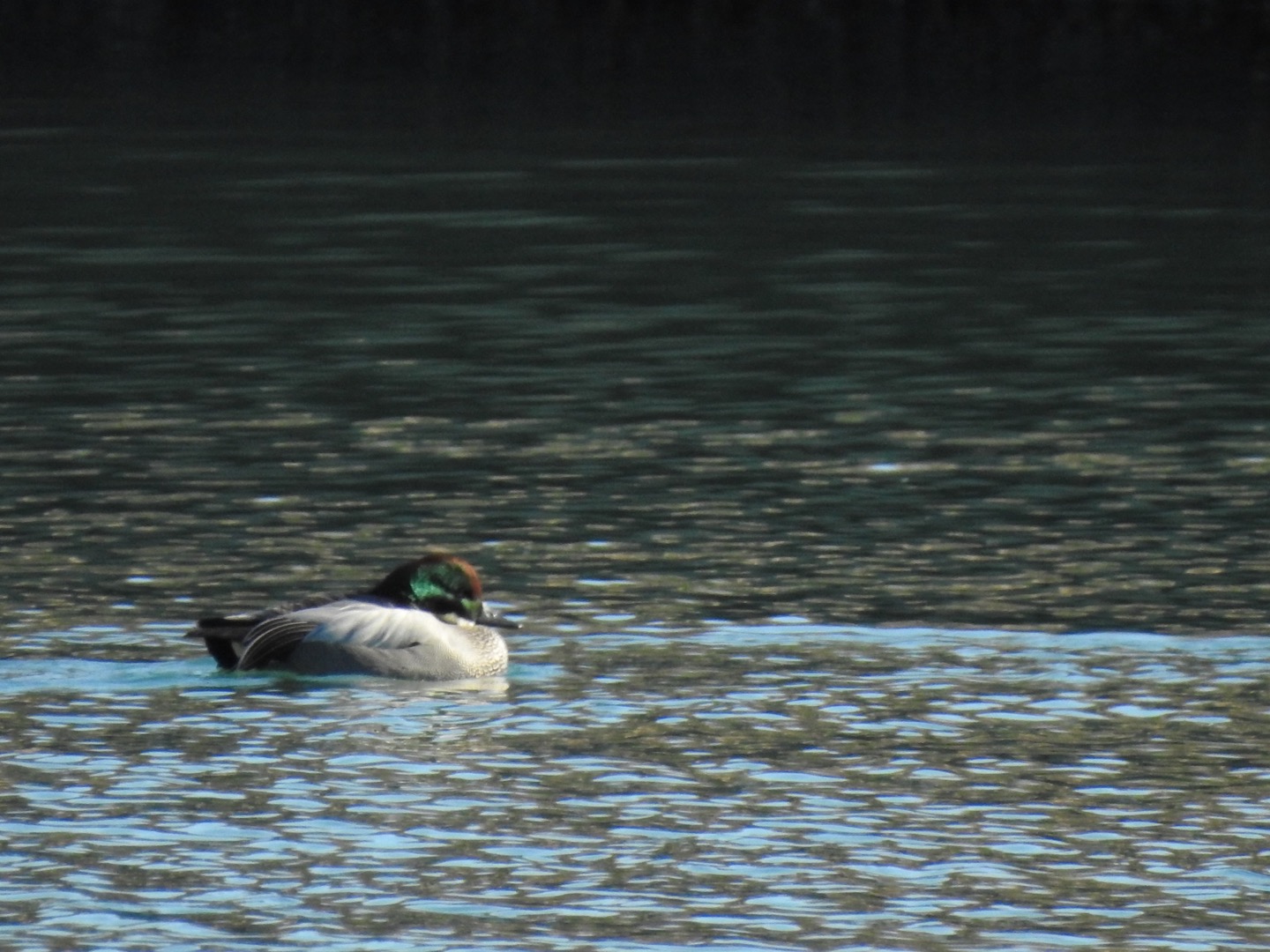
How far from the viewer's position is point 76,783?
11133 mm

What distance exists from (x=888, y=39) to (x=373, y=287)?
26516 mm

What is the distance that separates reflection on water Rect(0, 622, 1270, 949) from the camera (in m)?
9.61

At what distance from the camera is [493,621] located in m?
13.2

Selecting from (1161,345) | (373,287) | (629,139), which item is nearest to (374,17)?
(629,139)

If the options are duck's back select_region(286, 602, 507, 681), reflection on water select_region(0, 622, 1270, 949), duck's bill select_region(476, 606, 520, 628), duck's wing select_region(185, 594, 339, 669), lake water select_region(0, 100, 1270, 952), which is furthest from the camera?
duck's bill select_region(476, 606, 520, 628)

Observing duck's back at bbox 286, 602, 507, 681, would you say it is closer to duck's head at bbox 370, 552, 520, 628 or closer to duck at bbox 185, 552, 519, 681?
duck at bbox 185, 552, 519, 681

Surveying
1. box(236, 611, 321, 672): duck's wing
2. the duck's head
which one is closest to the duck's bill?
the duck's head

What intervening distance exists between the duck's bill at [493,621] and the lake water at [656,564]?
0.13 m

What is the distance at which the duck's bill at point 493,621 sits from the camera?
520 inches

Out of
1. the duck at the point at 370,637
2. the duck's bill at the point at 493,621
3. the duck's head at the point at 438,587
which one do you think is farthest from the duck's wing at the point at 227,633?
the duck's bill at the point at 493,621

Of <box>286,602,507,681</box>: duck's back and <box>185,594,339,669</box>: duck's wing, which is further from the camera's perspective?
<box>286,602,507,681</box>: duck's back

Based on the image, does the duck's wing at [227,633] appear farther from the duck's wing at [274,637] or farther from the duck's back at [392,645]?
the duck's back at [392,645]

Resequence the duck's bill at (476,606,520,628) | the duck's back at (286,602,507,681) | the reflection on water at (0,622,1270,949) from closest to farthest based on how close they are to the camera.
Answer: the reflection on water at (0,622,1270,949), the duck's back at (286,602,507,681), the duck's bill at (476,606,520,628)

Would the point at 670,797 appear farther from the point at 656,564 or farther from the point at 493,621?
the point at 656,564
